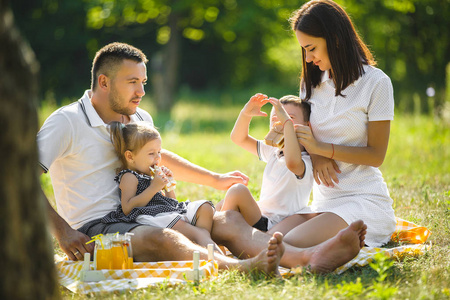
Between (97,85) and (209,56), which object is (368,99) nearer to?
(97,85)

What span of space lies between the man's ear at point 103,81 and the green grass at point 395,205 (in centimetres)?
146

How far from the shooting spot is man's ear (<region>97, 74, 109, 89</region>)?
383cm

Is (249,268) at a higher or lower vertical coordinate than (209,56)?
lower

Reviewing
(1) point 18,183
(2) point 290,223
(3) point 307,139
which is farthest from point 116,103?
(1) point 18,183

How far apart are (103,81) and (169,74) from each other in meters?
13.0

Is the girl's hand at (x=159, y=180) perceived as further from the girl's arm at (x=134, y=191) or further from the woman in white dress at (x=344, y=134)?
the woman in white dress at (x=344, y=134)

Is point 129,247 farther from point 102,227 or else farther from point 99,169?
point 99,169

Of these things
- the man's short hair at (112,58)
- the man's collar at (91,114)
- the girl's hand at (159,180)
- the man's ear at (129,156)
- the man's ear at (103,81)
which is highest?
the man's short hair at (112,58)

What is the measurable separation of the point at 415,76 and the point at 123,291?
15.2m

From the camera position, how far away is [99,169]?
3627mm

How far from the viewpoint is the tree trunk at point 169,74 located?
16.0 metres

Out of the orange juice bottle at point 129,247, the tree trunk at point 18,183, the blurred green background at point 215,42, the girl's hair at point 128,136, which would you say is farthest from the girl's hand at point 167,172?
the blurred green background at point 215,42

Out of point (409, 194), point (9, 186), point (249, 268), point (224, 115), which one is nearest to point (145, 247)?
point (249, 268)

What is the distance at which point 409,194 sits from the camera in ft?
17.4
